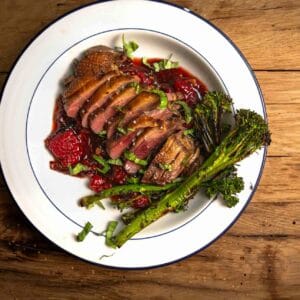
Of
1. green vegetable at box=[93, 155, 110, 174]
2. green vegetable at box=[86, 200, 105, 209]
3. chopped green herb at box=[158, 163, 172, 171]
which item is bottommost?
green vegetable at box=[86, 200, 105, 209]

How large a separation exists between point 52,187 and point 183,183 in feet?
2.94

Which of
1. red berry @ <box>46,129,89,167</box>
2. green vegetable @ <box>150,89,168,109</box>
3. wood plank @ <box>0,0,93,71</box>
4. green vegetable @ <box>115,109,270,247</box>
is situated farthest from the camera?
wood plank @ <box>0,0,93,71</box>

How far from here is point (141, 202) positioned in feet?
10.6

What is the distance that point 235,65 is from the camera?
312cm

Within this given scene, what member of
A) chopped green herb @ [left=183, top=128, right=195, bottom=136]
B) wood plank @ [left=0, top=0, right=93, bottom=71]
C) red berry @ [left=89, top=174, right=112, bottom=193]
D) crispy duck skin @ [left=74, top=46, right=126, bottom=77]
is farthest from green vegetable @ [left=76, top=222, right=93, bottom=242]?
wood plank @ [left=0, top=0, right=93, bottom=71]

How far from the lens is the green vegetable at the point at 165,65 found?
3312mm

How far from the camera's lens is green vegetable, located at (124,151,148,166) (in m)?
3.12

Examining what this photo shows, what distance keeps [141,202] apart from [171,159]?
1.27 ft

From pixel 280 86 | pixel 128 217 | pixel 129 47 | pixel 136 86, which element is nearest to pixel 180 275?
pixel 128 217

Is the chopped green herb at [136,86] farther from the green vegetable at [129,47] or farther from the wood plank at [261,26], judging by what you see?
the wood plank at [261,26]

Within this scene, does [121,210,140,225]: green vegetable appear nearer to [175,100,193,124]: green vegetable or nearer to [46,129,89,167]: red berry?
[46,129,89,167]: red berry

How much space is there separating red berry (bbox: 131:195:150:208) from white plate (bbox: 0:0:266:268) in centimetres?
16

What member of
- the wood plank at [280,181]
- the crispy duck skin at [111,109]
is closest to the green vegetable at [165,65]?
the crispy duck skin at [111,109]

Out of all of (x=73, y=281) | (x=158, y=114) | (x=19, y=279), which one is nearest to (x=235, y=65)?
(x=158, y=114)
